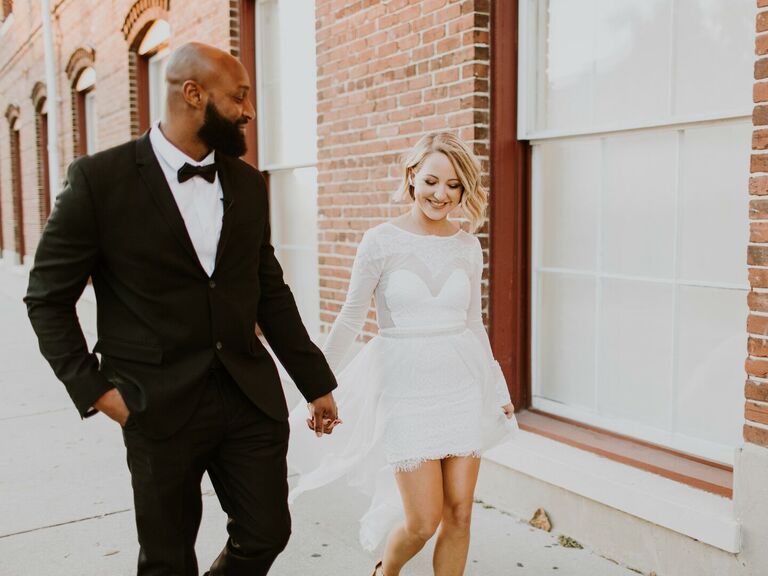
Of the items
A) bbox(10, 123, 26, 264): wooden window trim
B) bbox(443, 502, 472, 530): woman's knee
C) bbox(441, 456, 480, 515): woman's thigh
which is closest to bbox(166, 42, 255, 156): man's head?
bbox(441, 456, 480, 515): woman's thigh

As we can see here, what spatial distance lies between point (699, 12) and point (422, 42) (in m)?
1.66

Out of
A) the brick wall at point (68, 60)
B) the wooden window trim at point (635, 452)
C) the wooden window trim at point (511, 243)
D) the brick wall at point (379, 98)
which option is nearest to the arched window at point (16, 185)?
the brick wall at point (68, 60)

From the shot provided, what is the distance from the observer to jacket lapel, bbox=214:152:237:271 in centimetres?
268

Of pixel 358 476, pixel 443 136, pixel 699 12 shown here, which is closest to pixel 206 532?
pixel 358 476

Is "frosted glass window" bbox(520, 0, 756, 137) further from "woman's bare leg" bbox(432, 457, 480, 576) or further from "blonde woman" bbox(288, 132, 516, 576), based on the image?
"woman's bare leg" bbox(432, 457, 480, 576)

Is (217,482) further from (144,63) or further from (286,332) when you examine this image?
(144,63)

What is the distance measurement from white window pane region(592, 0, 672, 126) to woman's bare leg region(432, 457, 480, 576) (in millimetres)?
1902

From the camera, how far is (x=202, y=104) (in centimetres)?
261

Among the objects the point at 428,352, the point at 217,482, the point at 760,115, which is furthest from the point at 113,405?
the point at 760,115

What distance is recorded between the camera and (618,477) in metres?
3.91

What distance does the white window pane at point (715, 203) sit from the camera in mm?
3631

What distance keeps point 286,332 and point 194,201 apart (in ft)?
1.98

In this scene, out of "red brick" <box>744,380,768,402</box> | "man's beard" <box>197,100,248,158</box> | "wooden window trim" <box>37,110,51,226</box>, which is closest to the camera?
"man's beard" <box>197,100,248,158</box>

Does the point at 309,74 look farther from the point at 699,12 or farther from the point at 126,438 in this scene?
the point at 126,438
